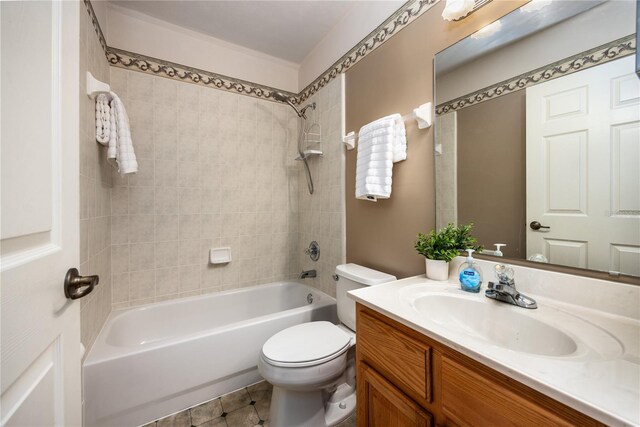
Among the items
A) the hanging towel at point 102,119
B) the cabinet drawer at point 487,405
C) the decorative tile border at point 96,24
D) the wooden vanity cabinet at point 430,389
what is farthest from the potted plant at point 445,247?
the decorative tile border at point 96,24

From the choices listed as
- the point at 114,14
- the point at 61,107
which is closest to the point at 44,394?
the point at 61,107

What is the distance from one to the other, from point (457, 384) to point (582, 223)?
67 cm

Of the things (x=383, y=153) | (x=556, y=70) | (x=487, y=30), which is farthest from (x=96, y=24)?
(x=556, y=70)

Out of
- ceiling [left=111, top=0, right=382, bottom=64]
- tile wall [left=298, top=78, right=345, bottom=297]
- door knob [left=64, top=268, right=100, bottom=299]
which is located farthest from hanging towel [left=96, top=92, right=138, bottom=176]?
tile wall [left=298, top=78, right=345, bottom=297]

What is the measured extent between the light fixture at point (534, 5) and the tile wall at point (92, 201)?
1939mm

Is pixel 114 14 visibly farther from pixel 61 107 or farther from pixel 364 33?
pixel 61 107

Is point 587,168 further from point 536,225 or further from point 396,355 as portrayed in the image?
point 396,355

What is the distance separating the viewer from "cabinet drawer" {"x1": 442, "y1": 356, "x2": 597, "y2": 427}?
479mm

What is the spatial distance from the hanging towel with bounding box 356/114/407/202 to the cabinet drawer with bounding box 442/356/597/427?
0.90m

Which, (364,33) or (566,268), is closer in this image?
(566,268)

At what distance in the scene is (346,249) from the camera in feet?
6.06

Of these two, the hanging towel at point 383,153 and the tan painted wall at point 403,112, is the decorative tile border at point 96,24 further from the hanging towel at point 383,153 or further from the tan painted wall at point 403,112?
the hanging towel at point 383,153

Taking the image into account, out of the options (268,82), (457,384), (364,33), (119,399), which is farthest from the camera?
(268,82)

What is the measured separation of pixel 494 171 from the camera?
41.0 inches
